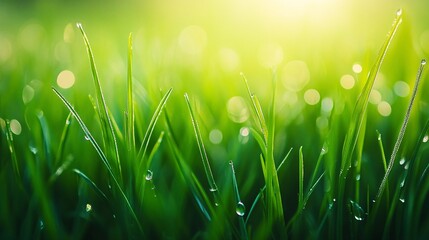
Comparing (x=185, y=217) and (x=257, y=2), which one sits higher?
(x=257, y=2)

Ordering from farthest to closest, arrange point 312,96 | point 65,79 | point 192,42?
point 192,42 < point 65,79 < point 312,96

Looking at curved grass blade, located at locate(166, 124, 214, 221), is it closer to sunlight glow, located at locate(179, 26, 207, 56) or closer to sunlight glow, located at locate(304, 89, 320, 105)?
sunlight glow, located at locate(304, 89, 320, 105)

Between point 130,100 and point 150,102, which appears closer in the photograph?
point 130,100

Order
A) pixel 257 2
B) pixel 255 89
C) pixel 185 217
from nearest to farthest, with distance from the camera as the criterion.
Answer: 1. pixel 185 217
2. pixel 255 89
3. pixel 257 2

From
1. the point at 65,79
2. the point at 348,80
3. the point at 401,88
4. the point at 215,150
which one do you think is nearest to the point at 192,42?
the point at 65,79

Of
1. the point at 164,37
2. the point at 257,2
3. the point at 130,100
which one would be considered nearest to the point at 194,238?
the point at 130,100

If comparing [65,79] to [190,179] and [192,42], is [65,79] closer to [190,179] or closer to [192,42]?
[190,179]

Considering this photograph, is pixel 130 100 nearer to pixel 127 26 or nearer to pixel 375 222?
pixel 375 222

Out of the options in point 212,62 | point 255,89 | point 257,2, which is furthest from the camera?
point 257,2
